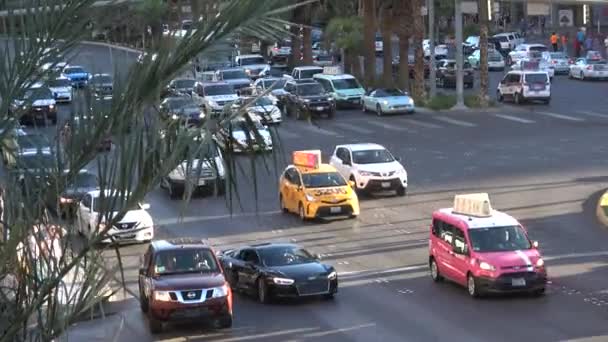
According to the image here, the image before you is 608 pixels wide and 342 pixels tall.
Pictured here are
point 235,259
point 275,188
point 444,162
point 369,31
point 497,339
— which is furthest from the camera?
point 369,31

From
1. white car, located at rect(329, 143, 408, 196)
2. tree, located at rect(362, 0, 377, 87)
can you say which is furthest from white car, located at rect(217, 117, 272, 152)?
tree, located at rect(362, 0, 377, 87)

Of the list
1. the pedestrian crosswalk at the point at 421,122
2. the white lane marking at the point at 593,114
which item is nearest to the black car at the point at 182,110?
the pedestrian crosswalk at the point at 421,122

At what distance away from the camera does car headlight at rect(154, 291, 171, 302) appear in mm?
21812

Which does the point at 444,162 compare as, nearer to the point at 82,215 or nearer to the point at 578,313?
the point at 578,313

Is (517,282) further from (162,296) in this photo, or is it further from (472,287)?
(162,296)

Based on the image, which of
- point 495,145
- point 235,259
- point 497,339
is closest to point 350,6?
point 495,145

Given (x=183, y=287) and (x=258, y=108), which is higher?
(x=258, y=108)

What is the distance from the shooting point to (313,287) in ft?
77.5

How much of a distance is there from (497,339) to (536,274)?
3.51 meters

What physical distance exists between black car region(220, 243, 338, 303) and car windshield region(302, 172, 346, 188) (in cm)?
763

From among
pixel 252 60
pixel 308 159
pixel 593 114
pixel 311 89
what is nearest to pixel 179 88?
pixel 308 159

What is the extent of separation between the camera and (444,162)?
41719 millimetres

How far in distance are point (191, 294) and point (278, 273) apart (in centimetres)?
251

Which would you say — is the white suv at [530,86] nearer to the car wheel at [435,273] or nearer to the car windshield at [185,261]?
the car wheel at [435,273]
